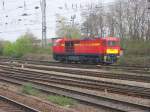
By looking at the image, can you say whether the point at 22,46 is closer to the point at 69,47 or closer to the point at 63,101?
the point at 69,47

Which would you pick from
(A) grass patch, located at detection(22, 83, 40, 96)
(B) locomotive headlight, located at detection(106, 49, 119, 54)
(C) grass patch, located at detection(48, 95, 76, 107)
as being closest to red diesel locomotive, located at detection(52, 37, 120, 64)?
(B) locomotive headlight, located at detection(106, 49, 119, 54)

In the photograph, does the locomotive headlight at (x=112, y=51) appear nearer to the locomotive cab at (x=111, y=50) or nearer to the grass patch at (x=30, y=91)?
the locomotive cab at (x=111, y=50)

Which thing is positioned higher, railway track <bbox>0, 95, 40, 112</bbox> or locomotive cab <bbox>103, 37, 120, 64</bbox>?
locomotive cab <bbox>103, 37, 120, 64</bbox>

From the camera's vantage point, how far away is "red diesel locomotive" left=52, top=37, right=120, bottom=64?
121 feet

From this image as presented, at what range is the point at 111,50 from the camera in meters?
37.5

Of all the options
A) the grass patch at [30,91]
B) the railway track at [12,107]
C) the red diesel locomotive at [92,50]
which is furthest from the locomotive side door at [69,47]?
the railway track at [12,107]

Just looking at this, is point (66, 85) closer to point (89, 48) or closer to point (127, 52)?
point (89, 48)

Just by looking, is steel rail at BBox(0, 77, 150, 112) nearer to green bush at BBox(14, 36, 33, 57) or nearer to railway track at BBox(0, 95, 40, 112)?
railway track at BBox(0, 95, 40, 112)

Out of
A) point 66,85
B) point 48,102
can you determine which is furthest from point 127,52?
point 48,102

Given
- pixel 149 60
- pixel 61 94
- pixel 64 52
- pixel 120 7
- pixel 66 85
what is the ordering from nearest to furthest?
pixel 61 94 < pixel 66 85 < pixel 149 60 < pixel 64 52 < pixel 120 7

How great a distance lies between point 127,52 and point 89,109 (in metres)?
30.1

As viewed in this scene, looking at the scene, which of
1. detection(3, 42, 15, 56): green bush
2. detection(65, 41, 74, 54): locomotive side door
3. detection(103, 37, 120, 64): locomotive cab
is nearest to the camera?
detection(103, 37, 120, 64): locomotive cab

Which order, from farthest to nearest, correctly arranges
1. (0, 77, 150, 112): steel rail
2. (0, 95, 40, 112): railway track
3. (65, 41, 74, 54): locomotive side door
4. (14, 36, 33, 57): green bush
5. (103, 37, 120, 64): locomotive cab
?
(14, 36, 33, 57): green bush
(65, 41, 74, 54): locomotive side door
(103, 37, 120, 64): locomotive cab
(0, 95, 40, 112): railway track
(0, 77, 150, 112): steel rail

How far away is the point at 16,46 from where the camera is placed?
214ft
